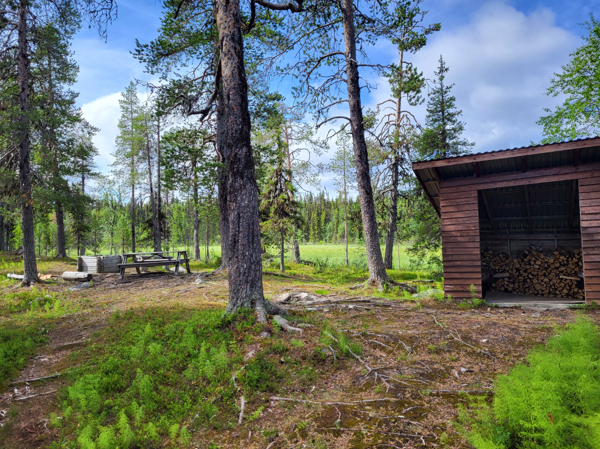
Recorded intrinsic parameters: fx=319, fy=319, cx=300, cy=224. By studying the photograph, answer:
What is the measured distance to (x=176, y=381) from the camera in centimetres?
470

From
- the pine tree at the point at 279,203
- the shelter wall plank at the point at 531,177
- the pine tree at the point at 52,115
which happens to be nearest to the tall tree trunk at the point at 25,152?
the pine tree at the point at 52,115

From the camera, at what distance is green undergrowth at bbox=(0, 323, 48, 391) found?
559 cm

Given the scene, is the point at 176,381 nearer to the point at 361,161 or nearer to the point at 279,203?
the point at 361,161

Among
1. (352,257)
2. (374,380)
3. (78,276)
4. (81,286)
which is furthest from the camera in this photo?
(352,257)

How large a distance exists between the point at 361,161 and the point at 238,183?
668 cm

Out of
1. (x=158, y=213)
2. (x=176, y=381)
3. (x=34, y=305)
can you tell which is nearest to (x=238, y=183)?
(x=176, y=381)

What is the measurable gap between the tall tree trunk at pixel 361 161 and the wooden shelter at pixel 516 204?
207 cm

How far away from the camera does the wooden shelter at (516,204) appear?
8727 millimetres

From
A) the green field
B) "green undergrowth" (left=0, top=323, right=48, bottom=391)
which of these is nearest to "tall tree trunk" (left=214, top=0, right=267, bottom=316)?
"green undergrowth" (left=0, top=323, right=48, bottom=391)

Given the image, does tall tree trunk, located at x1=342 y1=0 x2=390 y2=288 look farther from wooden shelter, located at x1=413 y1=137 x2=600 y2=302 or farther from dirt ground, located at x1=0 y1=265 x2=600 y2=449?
dirt ground, located at x1=0 y1=265 x2=600 y2=449

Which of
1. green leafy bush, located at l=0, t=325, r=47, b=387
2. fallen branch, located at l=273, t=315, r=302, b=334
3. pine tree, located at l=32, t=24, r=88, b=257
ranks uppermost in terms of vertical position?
pine tree, located at l=32, t=24, r=88, b=257

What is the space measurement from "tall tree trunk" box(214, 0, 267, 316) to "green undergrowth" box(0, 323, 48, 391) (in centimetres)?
380

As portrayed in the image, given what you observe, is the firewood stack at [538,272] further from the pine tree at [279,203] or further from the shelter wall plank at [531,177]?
the pine tree at [279,203]

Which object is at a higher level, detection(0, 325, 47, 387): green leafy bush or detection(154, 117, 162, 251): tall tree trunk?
detection(154, 117, 162, 251): tall tree trunk
